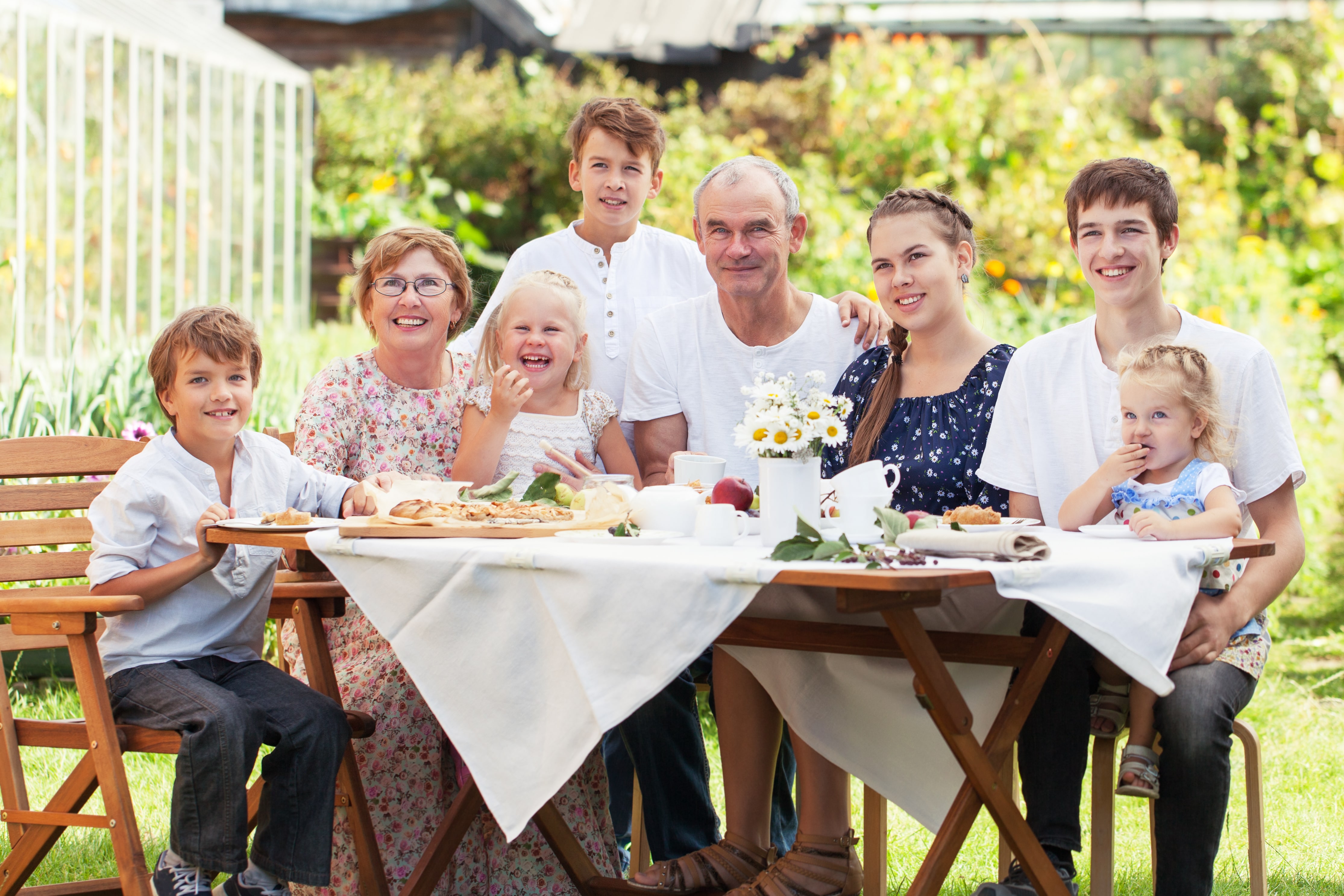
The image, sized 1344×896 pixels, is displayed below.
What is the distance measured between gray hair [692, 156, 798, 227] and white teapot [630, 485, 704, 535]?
117 cm

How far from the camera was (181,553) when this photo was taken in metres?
2.70

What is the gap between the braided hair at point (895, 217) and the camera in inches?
121

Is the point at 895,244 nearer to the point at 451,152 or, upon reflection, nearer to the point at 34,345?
the point at 34,345

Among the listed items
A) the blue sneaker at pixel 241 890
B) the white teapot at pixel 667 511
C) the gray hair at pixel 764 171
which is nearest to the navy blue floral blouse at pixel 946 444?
the gray hair at pixel 764 171

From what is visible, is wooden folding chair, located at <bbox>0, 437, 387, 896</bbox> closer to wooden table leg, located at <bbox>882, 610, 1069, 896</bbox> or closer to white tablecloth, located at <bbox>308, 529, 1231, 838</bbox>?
white tablecloth, located at <bbox>308, 529, 1231, 838</bbox>

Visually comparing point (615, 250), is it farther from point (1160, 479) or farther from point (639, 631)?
point (639, 631)

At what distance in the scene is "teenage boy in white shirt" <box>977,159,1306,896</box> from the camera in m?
2.32

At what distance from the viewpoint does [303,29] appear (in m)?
13.2

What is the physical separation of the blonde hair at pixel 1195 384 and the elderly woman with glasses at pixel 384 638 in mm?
1528

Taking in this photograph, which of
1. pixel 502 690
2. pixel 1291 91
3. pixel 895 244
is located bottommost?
pixel 502 690

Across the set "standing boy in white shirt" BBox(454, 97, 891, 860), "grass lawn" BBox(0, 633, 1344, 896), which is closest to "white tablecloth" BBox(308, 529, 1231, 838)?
"standing boy in white shirt" BBox(454, 97, 891, 860)

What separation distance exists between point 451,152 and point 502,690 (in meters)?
9.72

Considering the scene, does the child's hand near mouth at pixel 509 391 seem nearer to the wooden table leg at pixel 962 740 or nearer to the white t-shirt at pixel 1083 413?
the white t-shirt at pixel 1083 413

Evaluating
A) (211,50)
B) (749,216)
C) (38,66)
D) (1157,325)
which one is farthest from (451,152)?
(1157,325)
